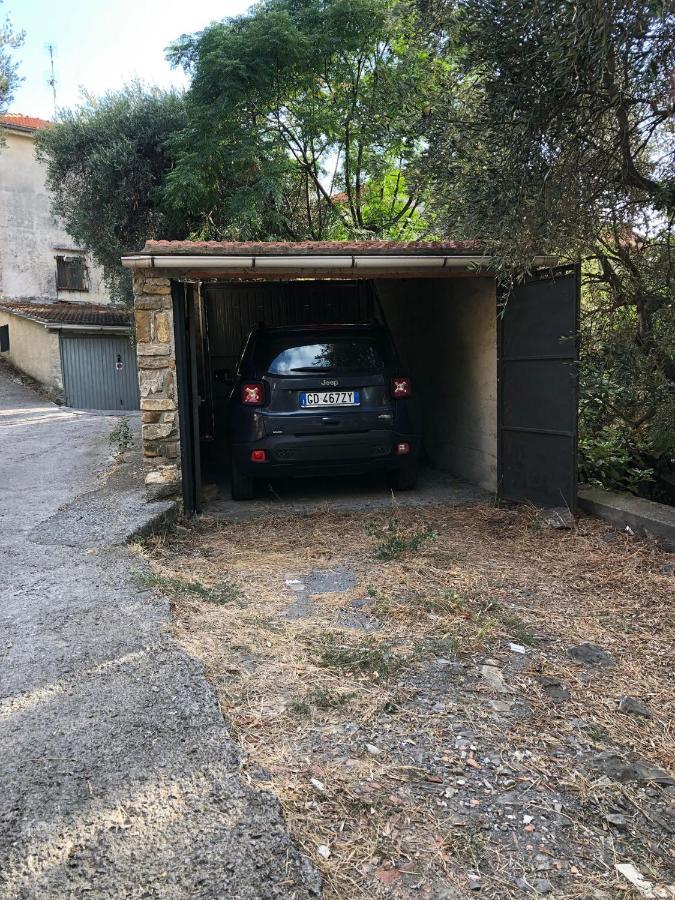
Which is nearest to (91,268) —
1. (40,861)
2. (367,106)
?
(367,106)

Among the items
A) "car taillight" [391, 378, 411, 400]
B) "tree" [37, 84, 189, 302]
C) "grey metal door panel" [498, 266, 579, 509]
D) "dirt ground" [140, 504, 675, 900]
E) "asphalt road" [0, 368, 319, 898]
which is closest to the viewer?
"asphalt road" [0, 368, 319, 898]

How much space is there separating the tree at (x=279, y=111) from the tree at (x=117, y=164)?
152cm

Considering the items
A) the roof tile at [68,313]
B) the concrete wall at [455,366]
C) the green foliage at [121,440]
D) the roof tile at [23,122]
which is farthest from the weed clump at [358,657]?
the roof tile at [23,122]

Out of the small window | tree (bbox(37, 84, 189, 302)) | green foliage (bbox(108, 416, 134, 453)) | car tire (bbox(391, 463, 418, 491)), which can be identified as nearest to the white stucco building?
the small window

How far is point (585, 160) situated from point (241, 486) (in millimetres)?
4238

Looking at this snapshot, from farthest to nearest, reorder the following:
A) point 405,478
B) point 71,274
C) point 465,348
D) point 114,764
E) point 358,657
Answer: point 71,274
point 465,348
point 405,478
point 358,657
point 114,764

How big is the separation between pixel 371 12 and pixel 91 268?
18.0 metres

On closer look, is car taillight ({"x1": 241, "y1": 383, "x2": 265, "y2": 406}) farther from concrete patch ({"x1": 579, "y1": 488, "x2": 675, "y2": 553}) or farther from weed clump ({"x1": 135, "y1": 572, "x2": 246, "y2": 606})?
concrete patch ({"x1": 579, "y1": 488, "x2": 675, "y2": 553})

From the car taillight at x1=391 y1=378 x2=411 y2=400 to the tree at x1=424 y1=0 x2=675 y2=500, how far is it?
1476mm

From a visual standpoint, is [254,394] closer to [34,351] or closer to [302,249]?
[302,249]

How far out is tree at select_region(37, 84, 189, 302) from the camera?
1644 centimetres

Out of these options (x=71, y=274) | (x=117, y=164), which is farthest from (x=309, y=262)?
(x=71, y=274)

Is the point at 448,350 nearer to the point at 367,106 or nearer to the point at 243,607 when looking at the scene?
the point at 243,607

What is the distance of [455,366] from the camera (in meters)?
7.78
